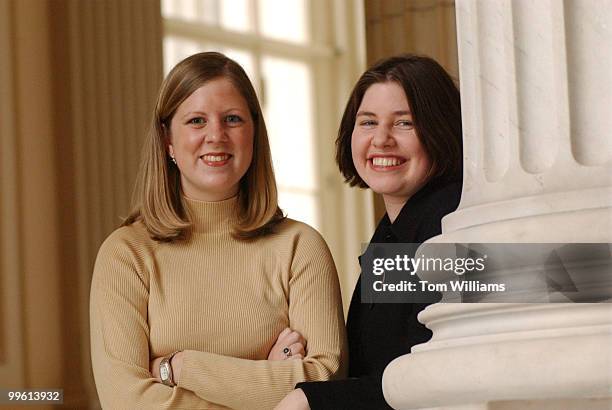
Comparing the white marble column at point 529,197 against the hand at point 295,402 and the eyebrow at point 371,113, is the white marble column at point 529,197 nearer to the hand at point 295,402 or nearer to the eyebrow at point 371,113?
the hand at point 295,402

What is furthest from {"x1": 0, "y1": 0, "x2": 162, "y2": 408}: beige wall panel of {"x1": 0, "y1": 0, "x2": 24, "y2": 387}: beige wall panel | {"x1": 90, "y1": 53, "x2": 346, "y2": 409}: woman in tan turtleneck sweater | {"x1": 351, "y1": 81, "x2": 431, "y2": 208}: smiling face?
{"x1": 351, "y1": 81, "x2": 431, "y2": 208}: smiling face

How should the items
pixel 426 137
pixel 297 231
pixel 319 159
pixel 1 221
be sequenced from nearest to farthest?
pixel 426 137, pixel 297 231, pixel 1 221, pixel 319 159

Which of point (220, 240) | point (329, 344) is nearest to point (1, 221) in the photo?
point (220, 240)

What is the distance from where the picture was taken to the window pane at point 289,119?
21.7 feet

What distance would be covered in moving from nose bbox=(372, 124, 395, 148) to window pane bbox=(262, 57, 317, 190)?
3.92 m

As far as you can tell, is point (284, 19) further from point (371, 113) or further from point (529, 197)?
point (529, 197)

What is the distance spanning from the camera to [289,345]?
8.36 feet

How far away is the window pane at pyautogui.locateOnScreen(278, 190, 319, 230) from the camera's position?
21.6 feet

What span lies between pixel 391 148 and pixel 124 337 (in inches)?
31.0

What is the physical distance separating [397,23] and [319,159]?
3.36ft

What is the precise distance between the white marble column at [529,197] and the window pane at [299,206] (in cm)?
469

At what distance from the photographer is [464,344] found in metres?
1.72

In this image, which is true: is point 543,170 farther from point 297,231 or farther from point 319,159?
point 319,159

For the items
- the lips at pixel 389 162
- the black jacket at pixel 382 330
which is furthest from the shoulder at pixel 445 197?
the lips at pixel 389 162
